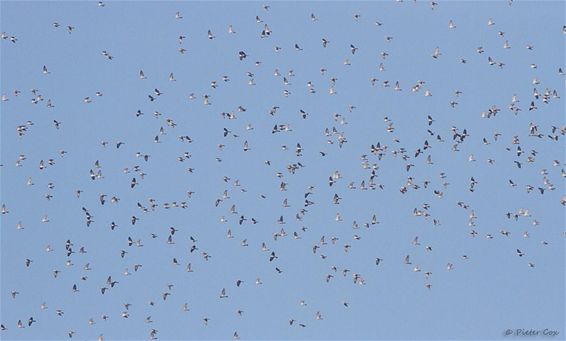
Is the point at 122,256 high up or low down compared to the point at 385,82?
down

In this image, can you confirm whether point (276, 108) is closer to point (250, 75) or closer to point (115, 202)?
point (250, 75)

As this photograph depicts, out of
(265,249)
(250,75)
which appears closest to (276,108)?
(250,75)

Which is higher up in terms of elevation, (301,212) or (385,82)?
(385,82)

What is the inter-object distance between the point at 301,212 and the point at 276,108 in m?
6.21

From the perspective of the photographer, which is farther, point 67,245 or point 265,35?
point 67,245

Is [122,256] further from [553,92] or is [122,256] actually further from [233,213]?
[553,92]

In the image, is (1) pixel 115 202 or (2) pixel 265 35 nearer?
(2) pixel 265 35

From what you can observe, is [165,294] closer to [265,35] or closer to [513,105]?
[265,35]

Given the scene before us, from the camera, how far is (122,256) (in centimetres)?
9762

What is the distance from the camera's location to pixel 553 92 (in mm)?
93125

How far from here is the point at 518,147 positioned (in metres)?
95.8

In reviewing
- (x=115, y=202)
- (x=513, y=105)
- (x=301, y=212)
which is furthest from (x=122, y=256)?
(x=513, y=105)

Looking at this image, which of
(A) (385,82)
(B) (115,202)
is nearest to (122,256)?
(B) (115,202)

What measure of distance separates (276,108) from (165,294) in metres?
14.0
